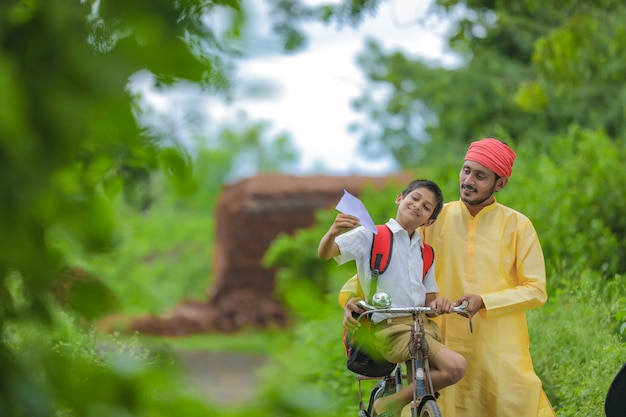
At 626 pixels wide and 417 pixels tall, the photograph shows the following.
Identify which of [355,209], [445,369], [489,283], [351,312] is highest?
[355,209]

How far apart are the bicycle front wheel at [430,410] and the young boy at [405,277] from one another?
0.41 ft

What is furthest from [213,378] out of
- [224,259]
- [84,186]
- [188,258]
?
[188,258]

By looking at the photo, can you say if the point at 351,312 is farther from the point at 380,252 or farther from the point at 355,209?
the point at 355,209

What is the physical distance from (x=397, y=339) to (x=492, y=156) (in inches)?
33.5

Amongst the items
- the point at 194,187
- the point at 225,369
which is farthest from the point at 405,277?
the point at 225,369

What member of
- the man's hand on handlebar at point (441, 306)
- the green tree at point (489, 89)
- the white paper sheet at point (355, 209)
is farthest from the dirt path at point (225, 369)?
the white paper sheet at point (355, 209)

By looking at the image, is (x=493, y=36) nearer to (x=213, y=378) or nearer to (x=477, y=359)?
(x=213, y=378)

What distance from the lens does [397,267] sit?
416 cm

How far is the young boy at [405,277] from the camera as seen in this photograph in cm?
409

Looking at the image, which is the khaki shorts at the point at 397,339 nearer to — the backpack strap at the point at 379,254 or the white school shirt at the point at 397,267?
the white school shirt at the point at 397,267

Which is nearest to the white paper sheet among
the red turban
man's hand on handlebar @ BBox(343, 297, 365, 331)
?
man's hand on handlebar @ BBox(343, 297, 365, 331)

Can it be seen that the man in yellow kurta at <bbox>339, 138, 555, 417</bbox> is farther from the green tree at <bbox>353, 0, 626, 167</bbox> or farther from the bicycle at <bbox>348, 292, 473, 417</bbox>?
the green tree at <bbox>353, 0, 626, 167</bbox>

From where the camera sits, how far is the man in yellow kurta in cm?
436

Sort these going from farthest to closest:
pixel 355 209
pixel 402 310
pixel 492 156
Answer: pixel 492 156
pixel 402 310
pixel 355 209
